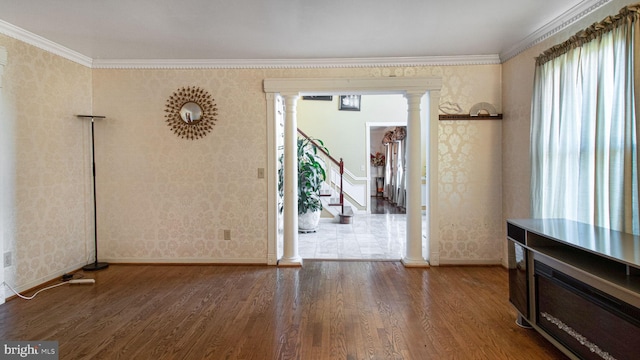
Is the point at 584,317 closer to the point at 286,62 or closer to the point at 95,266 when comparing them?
the point at 286,62

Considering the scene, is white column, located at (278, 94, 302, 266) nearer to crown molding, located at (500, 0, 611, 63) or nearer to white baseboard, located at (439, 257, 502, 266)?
white baseboard, located at (439, 257, 502, 266)

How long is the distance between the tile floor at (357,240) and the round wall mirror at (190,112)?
213 cm

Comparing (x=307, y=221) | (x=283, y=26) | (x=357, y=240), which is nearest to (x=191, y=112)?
(x=283, y=26)

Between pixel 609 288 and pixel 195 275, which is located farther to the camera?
pixel 195 275

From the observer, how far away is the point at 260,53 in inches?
139

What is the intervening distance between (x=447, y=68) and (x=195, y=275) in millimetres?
3597

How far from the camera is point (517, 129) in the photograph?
3396 mm

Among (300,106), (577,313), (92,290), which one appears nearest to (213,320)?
(92,290)

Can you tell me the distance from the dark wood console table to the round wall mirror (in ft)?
10.8

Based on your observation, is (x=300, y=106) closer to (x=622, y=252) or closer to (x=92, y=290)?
(x=92, y=290)

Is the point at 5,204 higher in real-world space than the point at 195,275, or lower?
higher

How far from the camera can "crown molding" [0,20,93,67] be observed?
2832 millimetres

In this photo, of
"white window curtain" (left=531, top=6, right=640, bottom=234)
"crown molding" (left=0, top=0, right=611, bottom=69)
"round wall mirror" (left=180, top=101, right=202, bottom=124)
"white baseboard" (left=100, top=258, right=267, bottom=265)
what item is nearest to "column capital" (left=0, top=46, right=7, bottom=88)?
"crown molding" (left=0, top=0, right=611, bottom=69)

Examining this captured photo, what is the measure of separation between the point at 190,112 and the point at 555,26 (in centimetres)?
368
